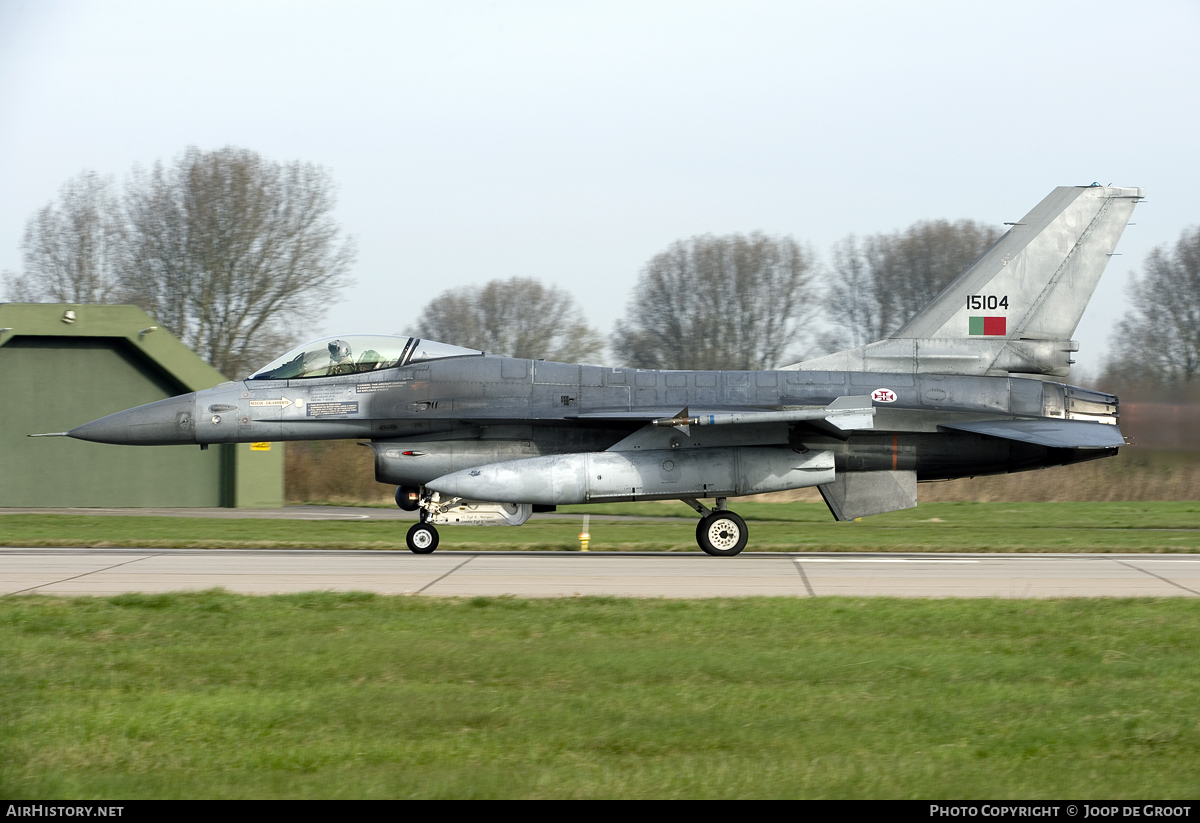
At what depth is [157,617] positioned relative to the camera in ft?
31.9

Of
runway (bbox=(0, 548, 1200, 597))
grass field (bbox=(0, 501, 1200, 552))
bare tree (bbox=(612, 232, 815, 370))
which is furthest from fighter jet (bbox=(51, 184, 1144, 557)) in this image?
bare tree (bbox=(612, 232, 815, 370))

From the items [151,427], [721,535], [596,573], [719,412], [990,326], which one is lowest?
[596,573]

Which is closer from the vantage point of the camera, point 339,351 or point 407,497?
point 339,351

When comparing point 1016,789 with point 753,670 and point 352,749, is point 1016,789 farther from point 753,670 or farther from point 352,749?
point 352,749

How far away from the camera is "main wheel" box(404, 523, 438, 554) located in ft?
Answer: 51.6

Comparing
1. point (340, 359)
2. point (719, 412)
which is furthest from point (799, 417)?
point (340, 359)

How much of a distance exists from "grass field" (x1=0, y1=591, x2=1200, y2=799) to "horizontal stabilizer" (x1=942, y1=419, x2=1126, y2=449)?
5465 millimetres

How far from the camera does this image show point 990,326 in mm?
16672

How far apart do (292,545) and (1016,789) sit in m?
14.3

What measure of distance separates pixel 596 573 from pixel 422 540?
3.36 m

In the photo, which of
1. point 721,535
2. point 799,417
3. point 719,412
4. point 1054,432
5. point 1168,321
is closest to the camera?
point 799,417

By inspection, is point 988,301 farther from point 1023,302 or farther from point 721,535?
point 721,535

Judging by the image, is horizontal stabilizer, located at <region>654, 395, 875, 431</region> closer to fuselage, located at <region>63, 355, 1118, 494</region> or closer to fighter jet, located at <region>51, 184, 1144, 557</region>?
fighter jet, located at <region>51, 184, 1144, 557</region>

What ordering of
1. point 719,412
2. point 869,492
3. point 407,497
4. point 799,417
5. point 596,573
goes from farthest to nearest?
point 407,497 < point 869,492 < point 719,412 < point 799,417 < point 596,573
